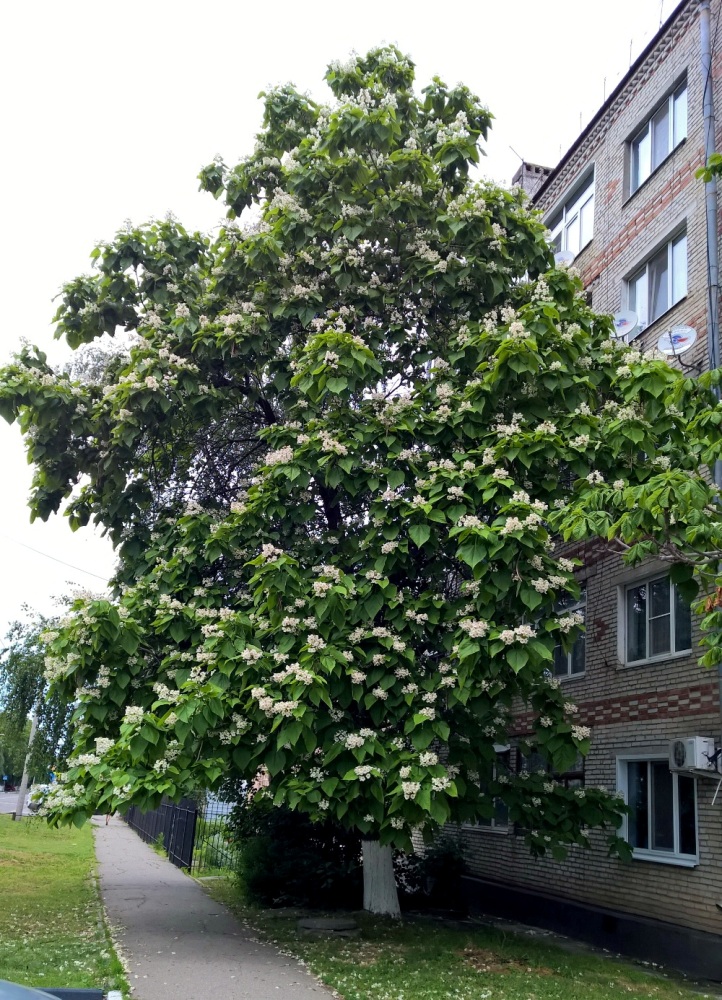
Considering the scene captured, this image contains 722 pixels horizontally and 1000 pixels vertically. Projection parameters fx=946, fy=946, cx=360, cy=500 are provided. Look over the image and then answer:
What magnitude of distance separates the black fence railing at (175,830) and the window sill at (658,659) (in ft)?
25.5

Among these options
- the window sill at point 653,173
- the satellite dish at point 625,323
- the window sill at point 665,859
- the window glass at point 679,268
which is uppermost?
the window sill at point 653,173

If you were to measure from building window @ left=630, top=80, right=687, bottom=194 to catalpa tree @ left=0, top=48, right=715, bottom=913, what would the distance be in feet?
10.6

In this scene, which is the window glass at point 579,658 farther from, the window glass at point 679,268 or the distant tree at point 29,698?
the distant tree at point 29,698

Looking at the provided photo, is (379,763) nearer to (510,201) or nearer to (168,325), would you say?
(168,325)

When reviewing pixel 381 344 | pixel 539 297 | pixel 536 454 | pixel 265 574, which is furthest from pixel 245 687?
pixel 539 297

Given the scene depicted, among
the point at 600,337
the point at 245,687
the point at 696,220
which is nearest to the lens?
the point at 245,687

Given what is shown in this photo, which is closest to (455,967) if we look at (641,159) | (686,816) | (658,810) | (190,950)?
(190,950)

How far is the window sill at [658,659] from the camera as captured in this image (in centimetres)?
1141

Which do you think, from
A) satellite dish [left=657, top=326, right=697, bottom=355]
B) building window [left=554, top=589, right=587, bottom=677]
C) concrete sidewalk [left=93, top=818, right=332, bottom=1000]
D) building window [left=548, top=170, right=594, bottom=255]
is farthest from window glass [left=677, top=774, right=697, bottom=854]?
building window [left=548, top=170, right=594, bottom=255]

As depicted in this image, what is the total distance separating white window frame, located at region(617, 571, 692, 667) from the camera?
1174 centimetres

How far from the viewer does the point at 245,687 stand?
29.7ft

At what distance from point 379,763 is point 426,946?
9.24 ft

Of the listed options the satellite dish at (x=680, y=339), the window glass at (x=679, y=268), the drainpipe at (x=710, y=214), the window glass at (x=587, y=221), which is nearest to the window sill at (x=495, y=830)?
the drainpipe at (x=710, y=214)

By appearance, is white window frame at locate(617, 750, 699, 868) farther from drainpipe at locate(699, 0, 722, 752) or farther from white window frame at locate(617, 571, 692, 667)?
drainpipe at locate(699, 0, 722, 752)
